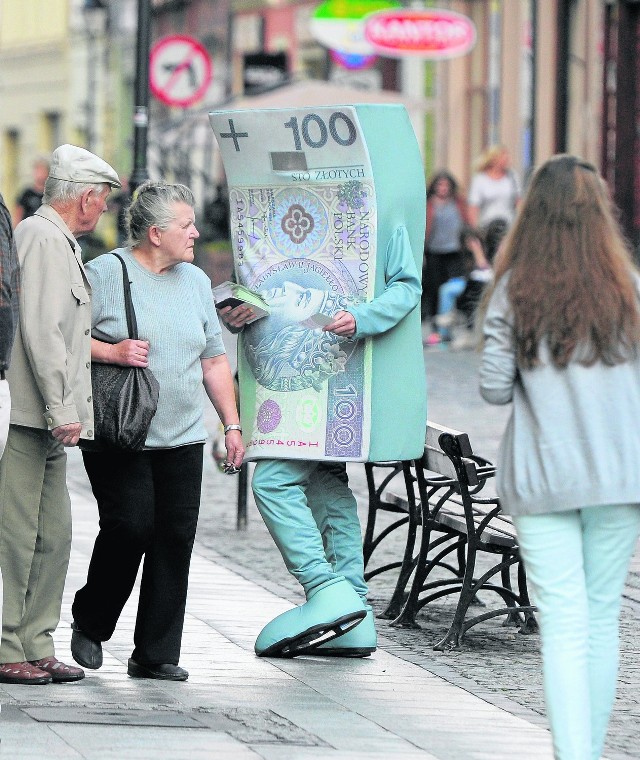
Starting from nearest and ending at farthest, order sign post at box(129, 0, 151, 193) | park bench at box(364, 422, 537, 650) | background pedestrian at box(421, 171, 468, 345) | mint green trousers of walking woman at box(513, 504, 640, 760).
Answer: mint green trousers of walking woman at box(513, 504, 640, 760) → park bench at box(364, 422, 537, 650) → sign post at box(129, 0, 151, 193) → background pedestrian at box(421, 171, 468, 345)

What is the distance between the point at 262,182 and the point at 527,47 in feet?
70.0

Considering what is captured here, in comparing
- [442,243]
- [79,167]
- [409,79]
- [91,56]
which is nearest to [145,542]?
[79,167]

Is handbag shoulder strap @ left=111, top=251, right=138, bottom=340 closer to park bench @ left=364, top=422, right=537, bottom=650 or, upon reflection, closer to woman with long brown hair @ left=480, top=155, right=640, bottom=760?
park bench @ left=364, top=422, right=537, bottom=650

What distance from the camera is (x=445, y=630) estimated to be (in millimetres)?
8188

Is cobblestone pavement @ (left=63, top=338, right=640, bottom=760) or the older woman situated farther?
the older woman

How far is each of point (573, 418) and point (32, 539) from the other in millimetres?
2151

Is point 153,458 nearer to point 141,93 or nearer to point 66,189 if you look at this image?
point 66,189

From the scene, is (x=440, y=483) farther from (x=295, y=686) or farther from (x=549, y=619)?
(x=549, y=619)

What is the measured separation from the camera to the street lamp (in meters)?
41.0

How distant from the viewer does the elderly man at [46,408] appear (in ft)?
21.6

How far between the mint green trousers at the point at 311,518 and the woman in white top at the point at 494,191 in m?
15.4

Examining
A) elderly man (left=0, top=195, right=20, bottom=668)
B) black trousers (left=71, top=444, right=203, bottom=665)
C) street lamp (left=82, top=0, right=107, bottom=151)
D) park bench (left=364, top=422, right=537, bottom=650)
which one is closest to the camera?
elderly man (left=0, top=195, right=20, bottom=668)

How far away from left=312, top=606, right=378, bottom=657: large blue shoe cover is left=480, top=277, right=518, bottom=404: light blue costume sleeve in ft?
7.31

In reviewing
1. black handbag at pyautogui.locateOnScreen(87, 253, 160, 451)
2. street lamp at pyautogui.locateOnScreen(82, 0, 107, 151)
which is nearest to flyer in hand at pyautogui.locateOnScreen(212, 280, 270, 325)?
black handbag at pyautogui.locateOnScreen(87, 253, 160, 451)
